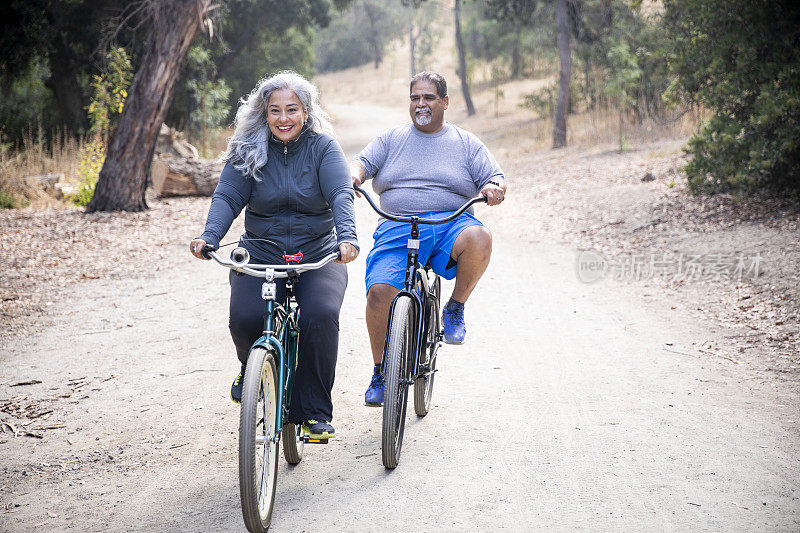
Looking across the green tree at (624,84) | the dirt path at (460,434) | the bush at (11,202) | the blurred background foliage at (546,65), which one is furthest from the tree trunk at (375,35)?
the dirt path at (460,434)

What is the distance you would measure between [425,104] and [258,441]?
7.31 ft

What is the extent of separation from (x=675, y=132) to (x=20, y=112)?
53.0 ft

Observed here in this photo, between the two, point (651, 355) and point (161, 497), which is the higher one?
point (651, 355)

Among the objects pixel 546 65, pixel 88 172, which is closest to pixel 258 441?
pixel 88 172

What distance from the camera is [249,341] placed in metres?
3.52

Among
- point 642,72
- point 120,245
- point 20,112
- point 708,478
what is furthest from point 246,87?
point 708,478

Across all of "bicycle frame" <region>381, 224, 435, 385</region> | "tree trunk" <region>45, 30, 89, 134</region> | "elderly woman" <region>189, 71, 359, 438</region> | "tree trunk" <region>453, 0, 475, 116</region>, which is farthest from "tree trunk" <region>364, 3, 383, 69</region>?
"bicycle frame" <region>381, 224, 435, 385</region>

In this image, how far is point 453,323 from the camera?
4.27m

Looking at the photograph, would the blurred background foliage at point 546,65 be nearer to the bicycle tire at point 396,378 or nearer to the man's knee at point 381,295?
the man's knee at point 381,295

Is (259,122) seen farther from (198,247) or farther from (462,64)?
(462,64)

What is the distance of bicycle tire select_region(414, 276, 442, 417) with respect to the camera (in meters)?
4.17

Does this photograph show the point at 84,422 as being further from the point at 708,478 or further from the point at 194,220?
the point at 194,220

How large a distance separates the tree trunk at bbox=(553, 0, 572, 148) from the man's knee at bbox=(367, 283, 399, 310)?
17205 mm

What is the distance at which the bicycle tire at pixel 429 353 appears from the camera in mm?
4172
